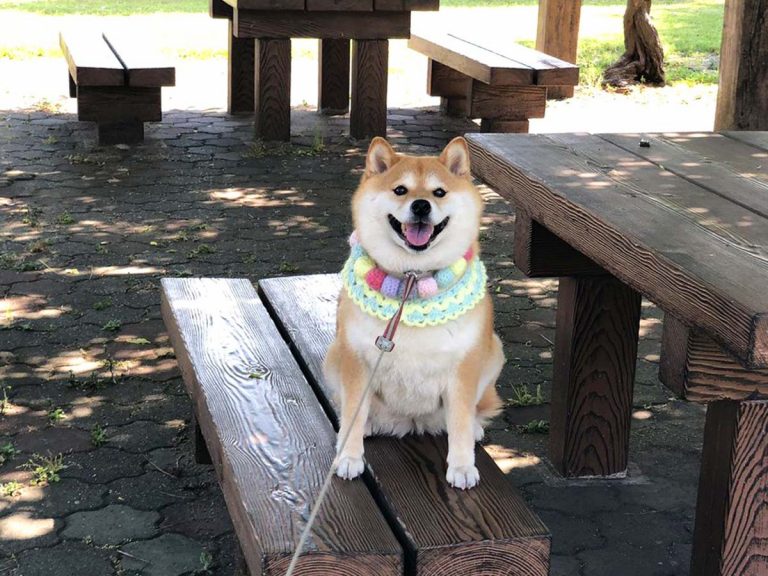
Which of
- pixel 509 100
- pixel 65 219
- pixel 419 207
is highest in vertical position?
pixel 419 207

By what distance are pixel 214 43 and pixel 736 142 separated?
10525 mm

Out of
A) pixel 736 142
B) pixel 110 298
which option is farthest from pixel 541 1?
pixel 736 142

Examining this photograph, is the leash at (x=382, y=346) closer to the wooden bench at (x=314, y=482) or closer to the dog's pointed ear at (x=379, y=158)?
the wooden bench at (x=314, y=482)

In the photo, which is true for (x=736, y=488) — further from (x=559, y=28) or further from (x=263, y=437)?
(x=559, y=28)

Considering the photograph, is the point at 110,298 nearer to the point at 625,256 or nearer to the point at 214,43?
the point at 625,256

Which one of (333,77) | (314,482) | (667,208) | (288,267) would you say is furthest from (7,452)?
(333,77)

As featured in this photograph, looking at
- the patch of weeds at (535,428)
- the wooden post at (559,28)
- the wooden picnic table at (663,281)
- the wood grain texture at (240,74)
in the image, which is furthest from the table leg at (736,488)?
the wooden post at (559,28)

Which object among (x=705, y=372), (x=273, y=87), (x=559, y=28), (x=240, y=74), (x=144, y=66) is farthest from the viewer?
(x=559, y=28)

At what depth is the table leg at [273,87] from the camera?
8.68 m

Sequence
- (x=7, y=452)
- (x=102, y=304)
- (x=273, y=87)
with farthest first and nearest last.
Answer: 1. (x=273, y=87)
2. (x=102, y=304)
3. (x=7, y=452)

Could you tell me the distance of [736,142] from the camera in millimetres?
3867

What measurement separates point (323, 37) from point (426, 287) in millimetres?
6039

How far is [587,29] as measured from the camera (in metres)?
15.5

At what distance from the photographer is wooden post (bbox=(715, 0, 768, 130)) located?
6.06m
